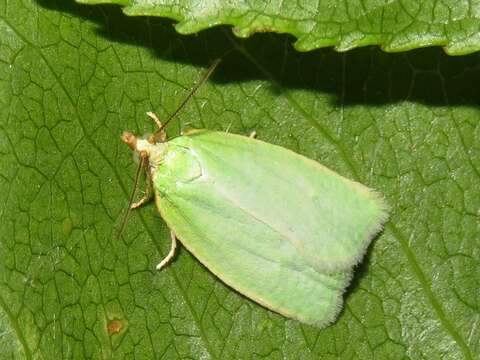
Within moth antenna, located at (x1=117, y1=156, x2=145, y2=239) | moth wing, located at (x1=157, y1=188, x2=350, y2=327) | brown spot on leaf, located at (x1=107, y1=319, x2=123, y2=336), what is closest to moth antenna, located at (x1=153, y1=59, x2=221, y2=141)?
moth antenna, located at (x1=117, y1=156, x2=145, y2=239)

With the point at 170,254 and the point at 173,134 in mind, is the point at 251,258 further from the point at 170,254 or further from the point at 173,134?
the point at 173,134

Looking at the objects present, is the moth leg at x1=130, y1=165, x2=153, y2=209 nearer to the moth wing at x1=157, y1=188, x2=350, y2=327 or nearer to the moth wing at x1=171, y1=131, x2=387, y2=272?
the moth wing at x1=157, y1=188, x2=350, y2=327

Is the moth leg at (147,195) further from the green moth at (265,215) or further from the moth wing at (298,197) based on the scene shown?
the moth wing at (298,197)

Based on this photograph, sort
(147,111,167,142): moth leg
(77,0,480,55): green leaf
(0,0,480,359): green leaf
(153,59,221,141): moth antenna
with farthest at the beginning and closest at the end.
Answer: (147,111,167,142): moth leg, (153,59,221,141): moth antenna, (0,0,480,359): green leaf, (77,0,480,55): green leaf

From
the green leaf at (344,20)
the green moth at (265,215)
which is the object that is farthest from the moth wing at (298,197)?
the green leaf at (344,20)

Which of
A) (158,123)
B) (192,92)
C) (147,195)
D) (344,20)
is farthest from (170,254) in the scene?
(344,20)
